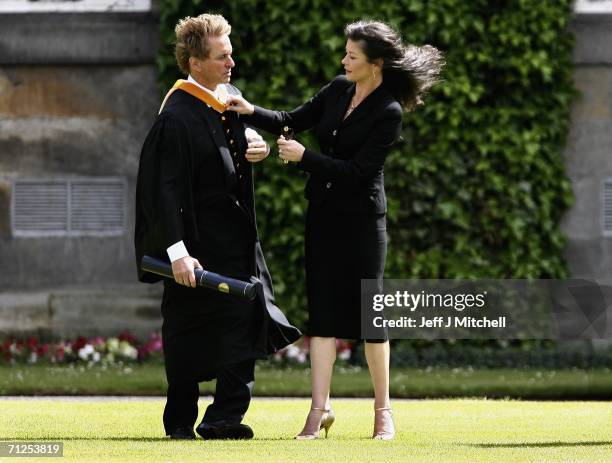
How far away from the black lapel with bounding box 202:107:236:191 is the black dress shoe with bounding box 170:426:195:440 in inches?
42.3

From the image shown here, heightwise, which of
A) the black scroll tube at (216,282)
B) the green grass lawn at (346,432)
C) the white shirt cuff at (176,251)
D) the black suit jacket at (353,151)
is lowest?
the green grass lawn at (346,432)

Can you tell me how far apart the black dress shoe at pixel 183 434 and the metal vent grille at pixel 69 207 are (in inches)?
193

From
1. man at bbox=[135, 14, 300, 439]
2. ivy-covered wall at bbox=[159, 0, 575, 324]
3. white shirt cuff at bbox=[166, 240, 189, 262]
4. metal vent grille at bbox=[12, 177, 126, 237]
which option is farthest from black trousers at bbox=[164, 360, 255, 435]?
metal vent grille at bbox=[12, 177, 126, 237]

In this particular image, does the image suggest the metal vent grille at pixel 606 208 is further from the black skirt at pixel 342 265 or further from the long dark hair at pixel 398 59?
the black skirt at pixel 342 265

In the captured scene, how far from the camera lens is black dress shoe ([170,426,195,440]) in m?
6.59

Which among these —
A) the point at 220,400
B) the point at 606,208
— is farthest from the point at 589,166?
the point at 220,400

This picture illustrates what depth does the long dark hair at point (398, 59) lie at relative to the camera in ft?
21.8

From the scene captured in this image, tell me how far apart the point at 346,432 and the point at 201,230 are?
123cm

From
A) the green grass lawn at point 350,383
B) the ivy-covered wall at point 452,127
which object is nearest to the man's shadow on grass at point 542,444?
the green grass lawn at point 350,383

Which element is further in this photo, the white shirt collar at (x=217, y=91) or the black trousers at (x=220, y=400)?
the white shirt collar at (x=217, y=91)

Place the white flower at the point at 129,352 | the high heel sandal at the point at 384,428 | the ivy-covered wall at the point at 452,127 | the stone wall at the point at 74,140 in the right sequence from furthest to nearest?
the stone wall at the point at 74,140
the ivy-covered wall at the point at 452,127
the white flower at the point at 129,352
the high heel sandal at the point at 384,428

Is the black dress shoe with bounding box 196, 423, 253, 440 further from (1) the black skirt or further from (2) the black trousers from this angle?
(1) the black skirt

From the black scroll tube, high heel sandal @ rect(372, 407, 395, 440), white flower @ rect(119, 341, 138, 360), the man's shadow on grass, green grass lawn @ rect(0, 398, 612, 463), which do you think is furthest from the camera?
white flower @ rect(119, 341, 138, 360)

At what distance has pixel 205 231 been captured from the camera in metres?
6.58
